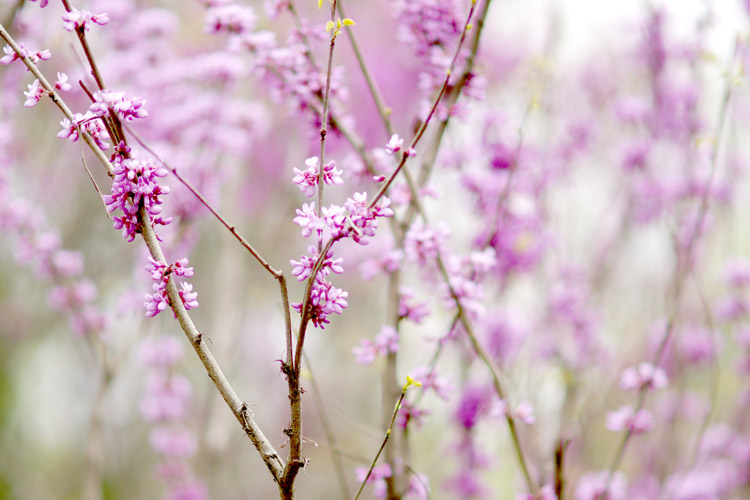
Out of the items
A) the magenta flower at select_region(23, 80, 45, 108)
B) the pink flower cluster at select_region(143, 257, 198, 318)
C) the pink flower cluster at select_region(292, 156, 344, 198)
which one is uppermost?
the magenta flower at select_region(23, 80, 45, 108)

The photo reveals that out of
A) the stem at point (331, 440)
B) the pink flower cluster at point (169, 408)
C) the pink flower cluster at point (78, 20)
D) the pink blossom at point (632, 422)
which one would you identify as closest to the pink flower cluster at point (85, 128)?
the pink flower cluster at point (78, 20)

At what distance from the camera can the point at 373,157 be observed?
7.57 ft

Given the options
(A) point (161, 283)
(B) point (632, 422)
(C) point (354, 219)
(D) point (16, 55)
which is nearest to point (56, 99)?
(D) point (16, 55)

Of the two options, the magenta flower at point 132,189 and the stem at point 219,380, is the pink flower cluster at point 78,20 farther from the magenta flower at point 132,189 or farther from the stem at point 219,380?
the stem at point 219,380

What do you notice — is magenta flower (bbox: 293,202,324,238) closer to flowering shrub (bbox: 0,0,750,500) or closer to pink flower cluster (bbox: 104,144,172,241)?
flowering shrub (bbox: 0,0,750,500)

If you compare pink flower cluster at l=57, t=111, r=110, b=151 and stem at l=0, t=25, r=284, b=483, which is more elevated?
pink flower cluster at l=57, t=111, r=110, b=151

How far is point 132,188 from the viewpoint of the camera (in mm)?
1305

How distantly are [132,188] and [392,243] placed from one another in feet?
5.70

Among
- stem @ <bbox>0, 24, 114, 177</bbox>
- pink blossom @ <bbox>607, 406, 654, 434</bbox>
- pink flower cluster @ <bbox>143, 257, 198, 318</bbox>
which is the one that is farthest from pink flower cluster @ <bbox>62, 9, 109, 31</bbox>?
pink blossom @ <bbox>607, 406, 654, 434</bbox>

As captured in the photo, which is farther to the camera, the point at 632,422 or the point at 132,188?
the point at 632,422

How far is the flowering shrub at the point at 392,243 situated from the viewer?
174 centimetres

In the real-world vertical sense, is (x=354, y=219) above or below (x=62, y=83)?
below

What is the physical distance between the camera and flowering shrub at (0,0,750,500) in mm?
1741

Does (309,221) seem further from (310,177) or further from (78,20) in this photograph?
(78,20)
